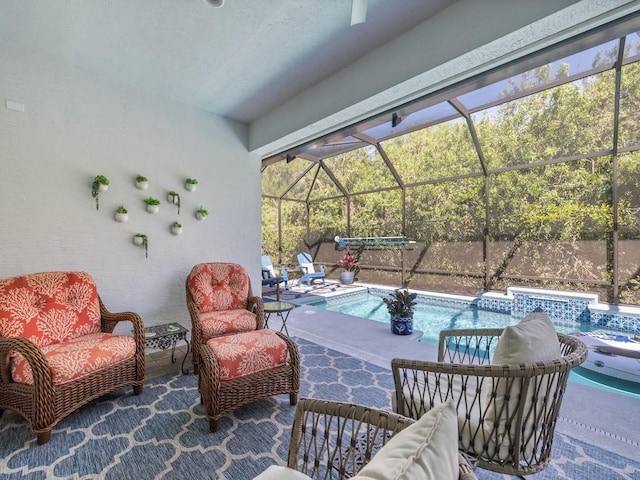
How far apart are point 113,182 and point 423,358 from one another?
356 centimetres

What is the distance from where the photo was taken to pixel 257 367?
2105 mm

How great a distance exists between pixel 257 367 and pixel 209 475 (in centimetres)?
65

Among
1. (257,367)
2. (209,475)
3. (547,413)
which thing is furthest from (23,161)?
(547,413)

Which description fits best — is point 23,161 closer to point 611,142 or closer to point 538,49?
point 538,49

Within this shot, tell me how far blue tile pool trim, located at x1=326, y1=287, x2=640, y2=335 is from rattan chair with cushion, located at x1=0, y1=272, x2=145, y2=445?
18.6 ft

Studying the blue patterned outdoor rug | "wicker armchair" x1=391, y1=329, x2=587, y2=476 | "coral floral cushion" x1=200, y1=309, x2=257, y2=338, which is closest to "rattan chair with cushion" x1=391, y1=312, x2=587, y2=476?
"wicker armchair" x1=391, y1=329, x2=587, y2=476

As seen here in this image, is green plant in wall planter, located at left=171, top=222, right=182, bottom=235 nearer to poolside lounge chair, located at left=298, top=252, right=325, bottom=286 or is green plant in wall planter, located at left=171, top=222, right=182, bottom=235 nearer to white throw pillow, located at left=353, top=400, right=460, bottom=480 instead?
white throw pillow, located at left=353, top=400, right=460, bottom=480

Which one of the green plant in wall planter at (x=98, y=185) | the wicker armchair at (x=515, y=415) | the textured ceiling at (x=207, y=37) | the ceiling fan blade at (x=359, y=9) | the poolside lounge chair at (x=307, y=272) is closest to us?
the wicker armchair at (x=515, y=415)

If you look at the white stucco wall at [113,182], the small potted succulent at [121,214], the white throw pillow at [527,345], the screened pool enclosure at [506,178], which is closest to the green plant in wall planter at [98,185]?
the white stucco wall at [113,182]

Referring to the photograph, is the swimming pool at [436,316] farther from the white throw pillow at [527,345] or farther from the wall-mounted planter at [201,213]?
the wall-mounted planter at [201,213]

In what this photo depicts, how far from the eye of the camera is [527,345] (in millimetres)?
1154

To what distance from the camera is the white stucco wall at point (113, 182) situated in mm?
2586

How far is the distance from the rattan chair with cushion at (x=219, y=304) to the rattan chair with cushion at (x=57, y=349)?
476mm

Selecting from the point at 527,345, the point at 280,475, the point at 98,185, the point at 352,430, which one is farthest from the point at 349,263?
the point at 280,475
